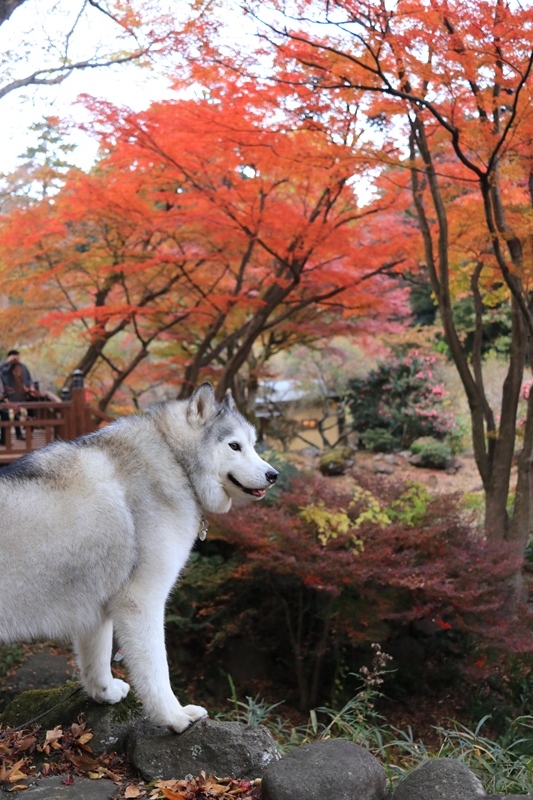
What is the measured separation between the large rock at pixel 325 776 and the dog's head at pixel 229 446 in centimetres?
114

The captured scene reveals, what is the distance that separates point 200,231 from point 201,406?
7.38 meters

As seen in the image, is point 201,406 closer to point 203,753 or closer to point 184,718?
point 184,718

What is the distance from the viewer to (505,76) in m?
6.65

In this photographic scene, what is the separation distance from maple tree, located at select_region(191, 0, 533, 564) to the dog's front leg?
4550 mm

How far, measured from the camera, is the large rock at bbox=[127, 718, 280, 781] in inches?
138

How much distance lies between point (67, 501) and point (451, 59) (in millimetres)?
5171

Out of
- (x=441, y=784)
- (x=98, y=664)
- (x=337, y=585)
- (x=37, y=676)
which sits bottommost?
(x=37, y=676)

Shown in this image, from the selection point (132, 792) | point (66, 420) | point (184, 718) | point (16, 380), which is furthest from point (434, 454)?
point (132, 792)

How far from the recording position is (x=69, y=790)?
10.9 feet

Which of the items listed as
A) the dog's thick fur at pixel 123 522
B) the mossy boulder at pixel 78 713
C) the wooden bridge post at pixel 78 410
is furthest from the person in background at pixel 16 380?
the dog's thick fur at pixel 123 522

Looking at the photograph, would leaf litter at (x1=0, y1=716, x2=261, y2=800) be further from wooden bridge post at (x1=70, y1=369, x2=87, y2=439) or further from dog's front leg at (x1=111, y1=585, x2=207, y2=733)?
wooden bridge post at (x1=70, y1=369, x2=87, y2=439)

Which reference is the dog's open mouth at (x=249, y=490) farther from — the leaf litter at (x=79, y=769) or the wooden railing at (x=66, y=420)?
the wooden railing at (x=66, y=420)

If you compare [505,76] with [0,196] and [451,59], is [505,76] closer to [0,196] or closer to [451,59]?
[451,59]

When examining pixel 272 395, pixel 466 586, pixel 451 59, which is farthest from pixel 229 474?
pixel 272 395
